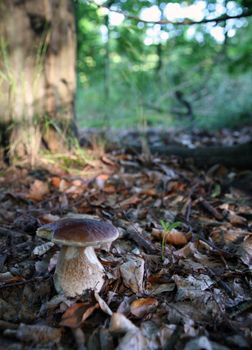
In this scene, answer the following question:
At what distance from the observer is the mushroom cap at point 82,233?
1648 millimetres

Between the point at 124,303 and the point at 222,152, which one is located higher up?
the point at 222,152

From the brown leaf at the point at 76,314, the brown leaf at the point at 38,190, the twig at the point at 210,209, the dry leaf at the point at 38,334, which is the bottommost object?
the dry leaf at the point at 38,334

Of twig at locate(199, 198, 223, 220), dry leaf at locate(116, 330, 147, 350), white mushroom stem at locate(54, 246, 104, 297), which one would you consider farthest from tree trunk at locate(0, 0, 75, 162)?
dry leaf at locate(116, 330, 147, 350)

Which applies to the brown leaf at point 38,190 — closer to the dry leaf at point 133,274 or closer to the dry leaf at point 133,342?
the dry leaf at point 133,274

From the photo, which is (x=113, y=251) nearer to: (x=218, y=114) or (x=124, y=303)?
(x=124, y=303)

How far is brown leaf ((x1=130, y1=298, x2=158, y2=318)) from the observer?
5.46 feet

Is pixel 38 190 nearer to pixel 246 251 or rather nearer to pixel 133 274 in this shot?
pixel 133 274

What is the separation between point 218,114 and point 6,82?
414 cm

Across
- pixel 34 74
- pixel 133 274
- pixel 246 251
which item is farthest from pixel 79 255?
pixel 34 74

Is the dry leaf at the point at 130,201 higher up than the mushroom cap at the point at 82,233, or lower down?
lower down

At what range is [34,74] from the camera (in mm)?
3504

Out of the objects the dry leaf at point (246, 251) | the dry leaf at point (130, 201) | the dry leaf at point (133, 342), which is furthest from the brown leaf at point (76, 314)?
the dry leaf at point (130, 201)

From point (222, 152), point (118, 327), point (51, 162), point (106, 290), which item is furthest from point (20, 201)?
point (222, 152)

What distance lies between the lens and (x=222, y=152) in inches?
149
